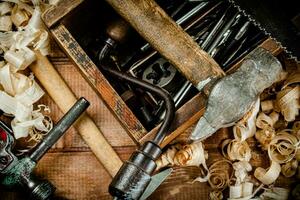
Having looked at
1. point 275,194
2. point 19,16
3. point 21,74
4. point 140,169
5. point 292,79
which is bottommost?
point 275,194

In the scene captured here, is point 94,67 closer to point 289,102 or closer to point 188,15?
point 188,15

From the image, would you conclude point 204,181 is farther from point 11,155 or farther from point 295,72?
point 11,155

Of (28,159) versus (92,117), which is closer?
(28,159)

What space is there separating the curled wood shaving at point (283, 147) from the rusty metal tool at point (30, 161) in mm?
517

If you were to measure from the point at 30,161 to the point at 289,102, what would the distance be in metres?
0.69

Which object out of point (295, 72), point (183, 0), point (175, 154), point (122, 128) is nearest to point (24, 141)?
point (122, 128)

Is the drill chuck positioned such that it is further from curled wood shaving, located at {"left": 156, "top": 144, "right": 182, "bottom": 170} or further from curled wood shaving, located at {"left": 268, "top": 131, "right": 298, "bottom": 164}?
curled wood shaving, located at {"left": 268, "top": 131, "right": 298, "bottom": 164}

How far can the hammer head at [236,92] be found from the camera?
3.51 feet

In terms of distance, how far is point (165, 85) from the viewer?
1297mm

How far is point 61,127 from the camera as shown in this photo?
1.21 metres

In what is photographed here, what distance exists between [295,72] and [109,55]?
0.51m

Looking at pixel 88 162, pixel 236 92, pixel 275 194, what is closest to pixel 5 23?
pixel 88 162

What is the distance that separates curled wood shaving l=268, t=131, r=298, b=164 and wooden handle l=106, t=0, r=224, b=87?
32 centimetres

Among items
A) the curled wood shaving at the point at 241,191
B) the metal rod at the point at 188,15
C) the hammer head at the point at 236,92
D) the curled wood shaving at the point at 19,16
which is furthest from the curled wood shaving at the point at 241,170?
the curled wood shaving at the point at 19,16
